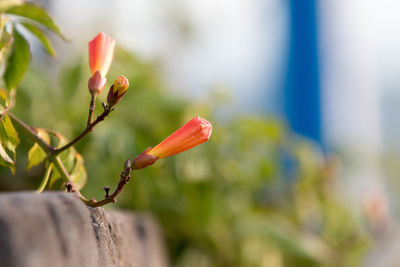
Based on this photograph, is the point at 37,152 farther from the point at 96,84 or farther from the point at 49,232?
the point at 49,232

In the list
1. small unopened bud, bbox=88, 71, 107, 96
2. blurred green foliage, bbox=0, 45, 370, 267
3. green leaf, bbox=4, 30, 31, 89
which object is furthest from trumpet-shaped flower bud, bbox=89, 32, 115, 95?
blurred green foliage, bbox=0, 45, 370, 267

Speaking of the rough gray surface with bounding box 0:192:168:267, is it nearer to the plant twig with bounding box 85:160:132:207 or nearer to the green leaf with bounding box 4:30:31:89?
the plant twig with bounding box 85:160:132:207

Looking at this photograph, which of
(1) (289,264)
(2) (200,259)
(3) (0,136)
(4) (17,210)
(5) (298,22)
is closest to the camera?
(4) (17,210)

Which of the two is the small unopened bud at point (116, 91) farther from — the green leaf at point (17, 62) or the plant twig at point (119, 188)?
the green leaf at point (17, 62)

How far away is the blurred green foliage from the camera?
0.97m

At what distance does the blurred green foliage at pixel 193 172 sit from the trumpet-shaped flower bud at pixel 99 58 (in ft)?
1.11

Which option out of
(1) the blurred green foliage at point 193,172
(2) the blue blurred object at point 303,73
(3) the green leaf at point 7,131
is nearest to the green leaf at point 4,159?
(3) the green leaf at point 7,131

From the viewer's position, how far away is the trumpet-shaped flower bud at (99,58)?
18.9 inches

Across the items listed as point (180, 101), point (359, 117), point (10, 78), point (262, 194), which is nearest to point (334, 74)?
point (359, 117)

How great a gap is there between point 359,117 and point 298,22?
0.81 m

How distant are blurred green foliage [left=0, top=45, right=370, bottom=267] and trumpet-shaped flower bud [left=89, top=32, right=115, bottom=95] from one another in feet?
1.11

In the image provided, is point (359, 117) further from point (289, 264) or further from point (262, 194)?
point (289, 264)

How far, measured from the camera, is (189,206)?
1.14 metres

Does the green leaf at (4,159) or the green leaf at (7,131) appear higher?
the green leaf at (7,131)
